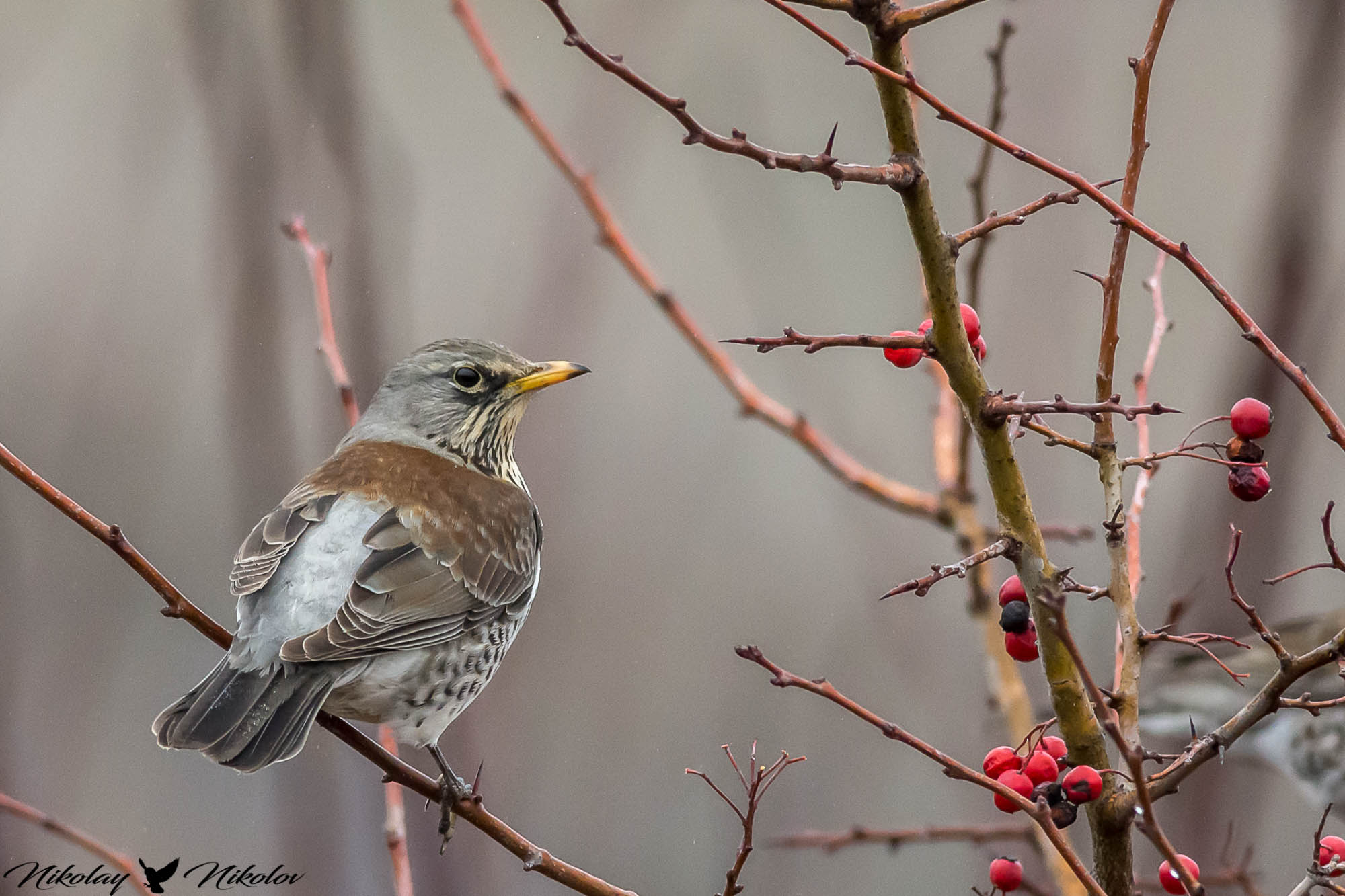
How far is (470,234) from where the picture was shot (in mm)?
4547

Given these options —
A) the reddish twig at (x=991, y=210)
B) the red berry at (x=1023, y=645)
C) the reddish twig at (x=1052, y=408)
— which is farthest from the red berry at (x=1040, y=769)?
the reddish twig at (x=991, y=210)

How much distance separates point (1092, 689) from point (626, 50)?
3.13 meters

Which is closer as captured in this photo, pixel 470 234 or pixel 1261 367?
pixel 1261 367

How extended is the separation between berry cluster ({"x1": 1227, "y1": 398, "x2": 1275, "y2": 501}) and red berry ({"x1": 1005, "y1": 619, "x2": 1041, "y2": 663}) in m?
0.30

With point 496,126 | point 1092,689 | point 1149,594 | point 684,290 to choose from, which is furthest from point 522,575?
point 496,126

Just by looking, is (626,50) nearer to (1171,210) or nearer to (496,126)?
(496,126)

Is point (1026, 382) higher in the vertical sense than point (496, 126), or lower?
lower

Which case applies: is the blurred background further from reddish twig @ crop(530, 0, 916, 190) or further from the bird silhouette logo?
reddish twig @ crop(530, 0, 916, 190)

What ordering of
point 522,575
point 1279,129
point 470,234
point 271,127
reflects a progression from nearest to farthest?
point 522,575 → point 271,127 → point 1279,129 → point 470,234

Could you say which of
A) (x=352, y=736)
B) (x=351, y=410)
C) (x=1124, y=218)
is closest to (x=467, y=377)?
(x=351, y=410)

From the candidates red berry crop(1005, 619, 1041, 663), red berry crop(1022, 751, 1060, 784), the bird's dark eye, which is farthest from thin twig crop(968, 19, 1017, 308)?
the bird's dark eye

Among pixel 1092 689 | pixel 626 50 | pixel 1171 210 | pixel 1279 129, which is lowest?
pixel 1092 689

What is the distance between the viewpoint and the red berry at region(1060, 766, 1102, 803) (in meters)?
1.29

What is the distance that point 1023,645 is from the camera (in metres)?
1.58
